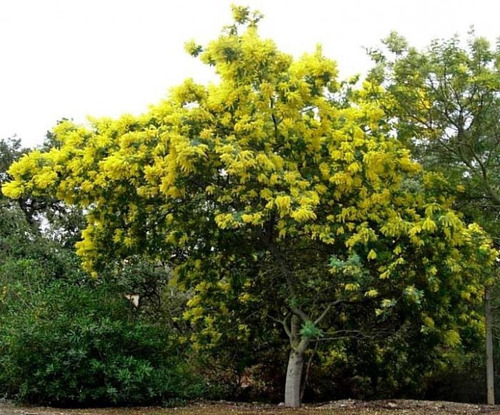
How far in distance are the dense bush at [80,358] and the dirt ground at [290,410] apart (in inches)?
11.5

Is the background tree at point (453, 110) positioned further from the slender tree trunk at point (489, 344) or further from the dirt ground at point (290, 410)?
the dirt ground at point (290, 410)

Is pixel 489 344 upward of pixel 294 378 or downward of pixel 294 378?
upward

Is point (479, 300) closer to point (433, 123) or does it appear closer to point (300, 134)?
point (433, 123)

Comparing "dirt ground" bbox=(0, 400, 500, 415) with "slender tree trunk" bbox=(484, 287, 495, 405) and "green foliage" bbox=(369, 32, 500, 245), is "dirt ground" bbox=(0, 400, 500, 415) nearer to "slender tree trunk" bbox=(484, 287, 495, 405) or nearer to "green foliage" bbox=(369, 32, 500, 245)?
"slender tree trunk" bbox=(484, 287, 495, 405)

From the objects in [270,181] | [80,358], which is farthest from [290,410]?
[270,181]

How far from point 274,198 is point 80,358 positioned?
348 centimetres

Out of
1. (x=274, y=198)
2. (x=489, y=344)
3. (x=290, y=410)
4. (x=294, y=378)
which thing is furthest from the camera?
(x=489, y=344)

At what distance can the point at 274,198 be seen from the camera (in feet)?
24.4

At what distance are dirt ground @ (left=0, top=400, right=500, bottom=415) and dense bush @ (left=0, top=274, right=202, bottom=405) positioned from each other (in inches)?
11.5

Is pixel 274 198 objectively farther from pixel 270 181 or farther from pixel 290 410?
pixel 290 410

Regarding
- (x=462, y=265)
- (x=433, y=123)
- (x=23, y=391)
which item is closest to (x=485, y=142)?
(x=433, y=123)

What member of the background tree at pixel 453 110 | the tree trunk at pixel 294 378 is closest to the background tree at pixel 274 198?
the tree trunk at pixel 294 378

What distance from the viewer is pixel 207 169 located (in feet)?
25.2

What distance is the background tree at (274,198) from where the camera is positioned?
7.56 metres
